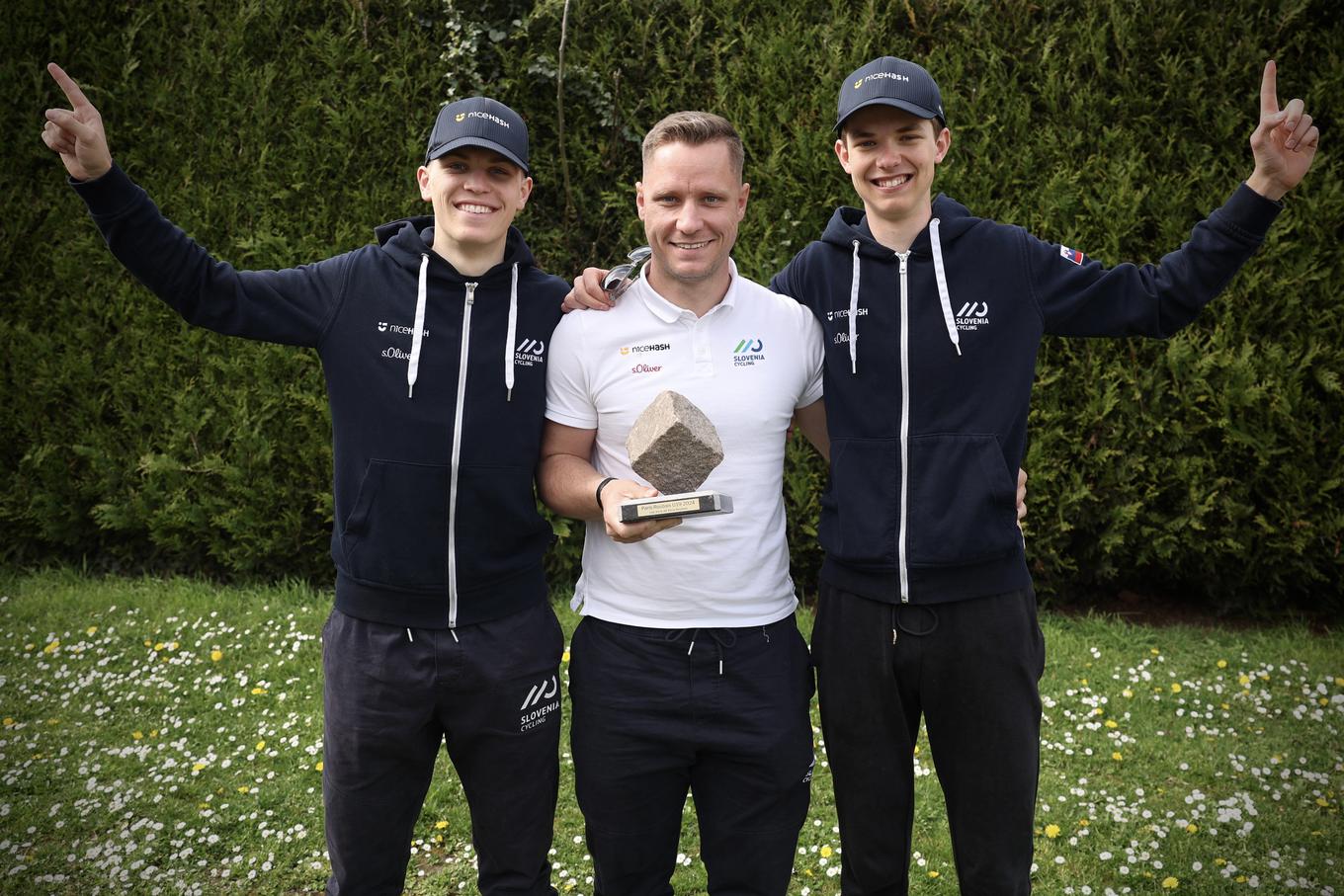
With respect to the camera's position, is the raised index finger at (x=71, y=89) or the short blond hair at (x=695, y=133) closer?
the raised index finger at (x=71, y=89)

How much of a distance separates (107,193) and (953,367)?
2278mm

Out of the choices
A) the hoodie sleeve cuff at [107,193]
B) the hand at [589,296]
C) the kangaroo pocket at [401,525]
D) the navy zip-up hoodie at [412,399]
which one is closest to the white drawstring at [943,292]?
the hand at [589,296]

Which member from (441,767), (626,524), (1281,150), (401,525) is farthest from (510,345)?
(441,767)

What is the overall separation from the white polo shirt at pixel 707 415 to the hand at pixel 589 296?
0.03 meters

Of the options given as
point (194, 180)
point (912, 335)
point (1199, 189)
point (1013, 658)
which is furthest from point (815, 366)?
point (194, 180)

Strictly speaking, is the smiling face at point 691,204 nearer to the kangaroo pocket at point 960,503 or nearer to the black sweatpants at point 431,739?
the kangaroo pocket at point 960,503

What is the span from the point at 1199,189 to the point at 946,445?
11.9 feet

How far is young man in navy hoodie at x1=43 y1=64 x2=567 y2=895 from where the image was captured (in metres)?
2.84

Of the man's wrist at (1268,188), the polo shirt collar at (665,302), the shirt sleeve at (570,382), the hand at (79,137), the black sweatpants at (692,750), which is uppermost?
the hand at (79,137)

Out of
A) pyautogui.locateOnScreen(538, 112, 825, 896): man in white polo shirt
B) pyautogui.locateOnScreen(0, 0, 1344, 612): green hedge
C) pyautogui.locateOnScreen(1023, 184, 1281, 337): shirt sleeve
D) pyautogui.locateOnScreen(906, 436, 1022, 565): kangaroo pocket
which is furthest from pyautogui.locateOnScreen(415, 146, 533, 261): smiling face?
pyautogui.locateOnScreen(0, 0, 1344, 612): green hedge

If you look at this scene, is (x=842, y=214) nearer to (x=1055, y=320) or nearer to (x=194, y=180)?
(x=1055, y=320)

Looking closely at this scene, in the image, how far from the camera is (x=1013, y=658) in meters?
2.77

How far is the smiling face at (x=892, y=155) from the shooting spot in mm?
2887

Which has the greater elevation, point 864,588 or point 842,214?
point 842,214
